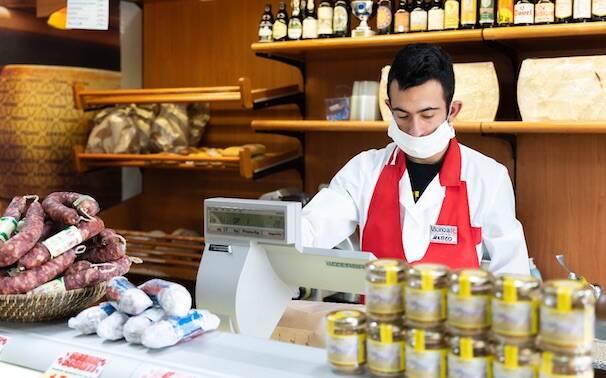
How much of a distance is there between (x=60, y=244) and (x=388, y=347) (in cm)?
81

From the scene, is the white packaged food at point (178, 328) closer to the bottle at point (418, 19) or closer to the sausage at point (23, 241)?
the sausage at point (23, 241)

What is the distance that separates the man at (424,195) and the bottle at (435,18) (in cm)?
75

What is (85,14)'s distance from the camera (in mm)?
3588

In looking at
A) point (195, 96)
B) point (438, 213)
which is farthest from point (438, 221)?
point (195, 96)

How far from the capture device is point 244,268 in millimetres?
1462

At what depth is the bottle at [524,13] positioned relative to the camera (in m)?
2.84

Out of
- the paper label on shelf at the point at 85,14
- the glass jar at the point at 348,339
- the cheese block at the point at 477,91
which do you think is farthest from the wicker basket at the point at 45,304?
the paper label on shelf at the point at 85,14

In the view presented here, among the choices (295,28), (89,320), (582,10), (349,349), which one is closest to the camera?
(349,349)

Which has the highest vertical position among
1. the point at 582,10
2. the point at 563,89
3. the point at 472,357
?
the point at 582,10

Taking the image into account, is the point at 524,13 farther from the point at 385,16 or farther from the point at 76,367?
the point at 76,367

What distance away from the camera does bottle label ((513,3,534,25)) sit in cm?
284

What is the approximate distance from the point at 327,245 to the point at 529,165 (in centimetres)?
130

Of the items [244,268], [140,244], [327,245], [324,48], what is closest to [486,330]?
[244,268]

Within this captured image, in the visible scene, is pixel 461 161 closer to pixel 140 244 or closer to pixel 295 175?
pixel 295 175
